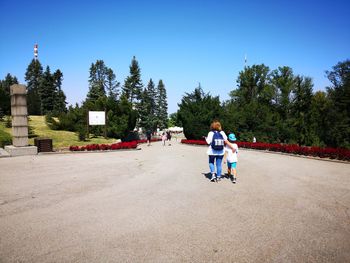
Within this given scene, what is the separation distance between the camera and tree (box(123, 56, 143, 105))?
2950 inches

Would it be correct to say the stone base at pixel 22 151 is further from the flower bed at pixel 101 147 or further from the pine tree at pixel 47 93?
the pine tree at pixel 47 93

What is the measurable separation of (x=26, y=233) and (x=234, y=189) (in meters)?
5.06

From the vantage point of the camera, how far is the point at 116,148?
68.9 feet

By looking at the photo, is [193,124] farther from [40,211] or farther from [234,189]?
[40,211]

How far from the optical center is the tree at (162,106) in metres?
93.8

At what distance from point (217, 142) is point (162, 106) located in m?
89.2

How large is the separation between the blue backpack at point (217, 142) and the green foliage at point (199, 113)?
2107 cm

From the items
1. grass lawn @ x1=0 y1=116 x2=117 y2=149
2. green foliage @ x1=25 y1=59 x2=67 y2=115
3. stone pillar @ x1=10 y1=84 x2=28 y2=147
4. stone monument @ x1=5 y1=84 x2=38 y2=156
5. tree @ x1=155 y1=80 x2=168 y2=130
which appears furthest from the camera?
tree @ x1=155 y1=80 x2=168 y2=130

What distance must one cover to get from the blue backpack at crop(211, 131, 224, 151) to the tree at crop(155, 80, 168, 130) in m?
82.9

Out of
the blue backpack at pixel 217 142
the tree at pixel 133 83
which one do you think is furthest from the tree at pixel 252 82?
the blue backpack at pixel 217 142

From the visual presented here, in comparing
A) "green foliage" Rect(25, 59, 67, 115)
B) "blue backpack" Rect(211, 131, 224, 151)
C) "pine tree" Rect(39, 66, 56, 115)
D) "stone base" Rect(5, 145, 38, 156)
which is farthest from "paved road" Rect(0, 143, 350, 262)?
"pine tree" Rect(39, 66, 56, 115)

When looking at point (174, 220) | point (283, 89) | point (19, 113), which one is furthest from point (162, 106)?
point (174, 220)

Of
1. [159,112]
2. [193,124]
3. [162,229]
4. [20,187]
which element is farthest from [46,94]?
[162,229]

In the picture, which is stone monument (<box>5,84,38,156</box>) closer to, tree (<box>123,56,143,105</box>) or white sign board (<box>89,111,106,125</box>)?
white sign board (<box>89,111,106,125</box>)
